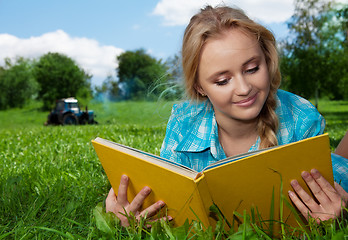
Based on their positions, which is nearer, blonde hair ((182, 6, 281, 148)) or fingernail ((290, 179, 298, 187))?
fingernail ((290, 179, 298, 187))

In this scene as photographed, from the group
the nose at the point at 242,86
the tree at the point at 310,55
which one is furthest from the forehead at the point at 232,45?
the tree at the point at 310,55

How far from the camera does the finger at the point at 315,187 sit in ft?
4.20

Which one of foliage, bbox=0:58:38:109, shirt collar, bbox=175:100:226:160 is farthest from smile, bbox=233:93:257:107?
foliage, bbox=0:58:38:109

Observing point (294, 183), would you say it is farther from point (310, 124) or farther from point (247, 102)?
point (310, 124)

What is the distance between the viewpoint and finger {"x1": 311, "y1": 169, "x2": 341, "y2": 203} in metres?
1.29

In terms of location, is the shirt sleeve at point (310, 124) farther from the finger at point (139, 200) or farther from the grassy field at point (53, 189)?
the finger at point (139, 200)

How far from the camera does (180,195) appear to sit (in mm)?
1229

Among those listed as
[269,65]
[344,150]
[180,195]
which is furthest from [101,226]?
[344,150]

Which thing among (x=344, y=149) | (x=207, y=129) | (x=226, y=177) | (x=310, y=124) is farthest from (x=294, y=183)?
(x=344, y=149)

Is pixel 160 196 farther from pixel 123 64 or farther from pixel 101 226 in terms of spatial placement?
pixel 123 64

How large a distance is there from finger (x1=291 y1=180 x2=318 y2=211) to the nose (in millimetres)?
494

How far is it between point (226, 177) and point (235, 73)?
24.2 inches

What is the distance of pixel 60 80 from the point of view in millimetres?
32750

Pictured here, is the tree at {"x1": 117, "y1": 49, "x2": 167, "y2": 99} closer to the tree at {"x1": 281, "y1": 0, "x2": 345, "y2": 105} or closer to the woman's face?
the tree at {"x1": 281, "y1": 0, "x2": 345, "y2": 105}
